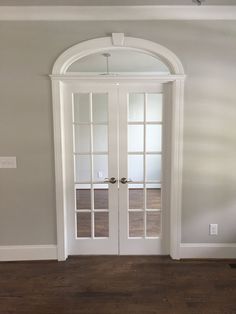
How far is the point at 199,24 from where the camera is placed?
2.85m

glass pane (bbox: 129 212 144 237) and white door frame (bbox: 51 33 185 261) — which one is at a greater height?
white door frame (bbox: 51 33 185 261)

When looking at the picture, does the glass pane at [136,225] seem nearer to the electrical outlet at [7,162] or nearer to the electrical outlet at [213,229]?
the electrical outlet at [213,229]

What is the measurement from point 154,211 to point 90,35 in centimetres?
211

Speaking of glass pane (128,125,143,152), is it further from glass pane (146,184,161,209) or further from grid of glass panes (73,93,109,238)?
glass pane (146,184,161,209)

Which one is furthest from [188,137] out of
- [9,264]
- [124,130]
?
[9,264]

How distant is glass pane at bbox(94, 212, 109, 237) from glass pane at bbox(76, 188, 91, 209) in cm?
28

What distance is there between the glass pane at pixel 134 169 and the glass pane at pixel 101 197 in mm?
332

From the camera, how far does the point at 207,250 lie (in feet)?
10.3

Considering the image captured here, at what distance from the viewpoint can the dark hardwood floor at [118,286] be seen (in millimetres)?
2322

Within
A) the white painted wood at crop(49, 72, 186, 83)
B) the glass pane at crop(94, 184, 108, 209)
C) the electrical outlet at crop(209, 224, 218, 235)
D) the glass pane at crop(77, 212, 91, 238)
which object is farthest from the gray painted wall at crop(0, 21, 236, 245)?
the glass pane at crop(94, 184, 108, 209)

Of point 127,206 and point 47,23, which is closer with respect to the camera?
point 47,23

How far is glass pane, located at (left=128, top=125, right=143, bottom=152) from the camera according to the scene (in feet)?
10.2

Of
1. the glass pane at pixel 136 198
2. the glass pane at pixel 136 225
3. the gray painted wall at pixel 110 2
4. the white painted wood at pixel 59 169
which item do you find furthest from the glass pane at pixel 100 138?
the gray painted wall at pixel 110 2

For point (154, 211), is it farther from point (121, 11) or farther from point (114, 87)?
point (121, 11)
